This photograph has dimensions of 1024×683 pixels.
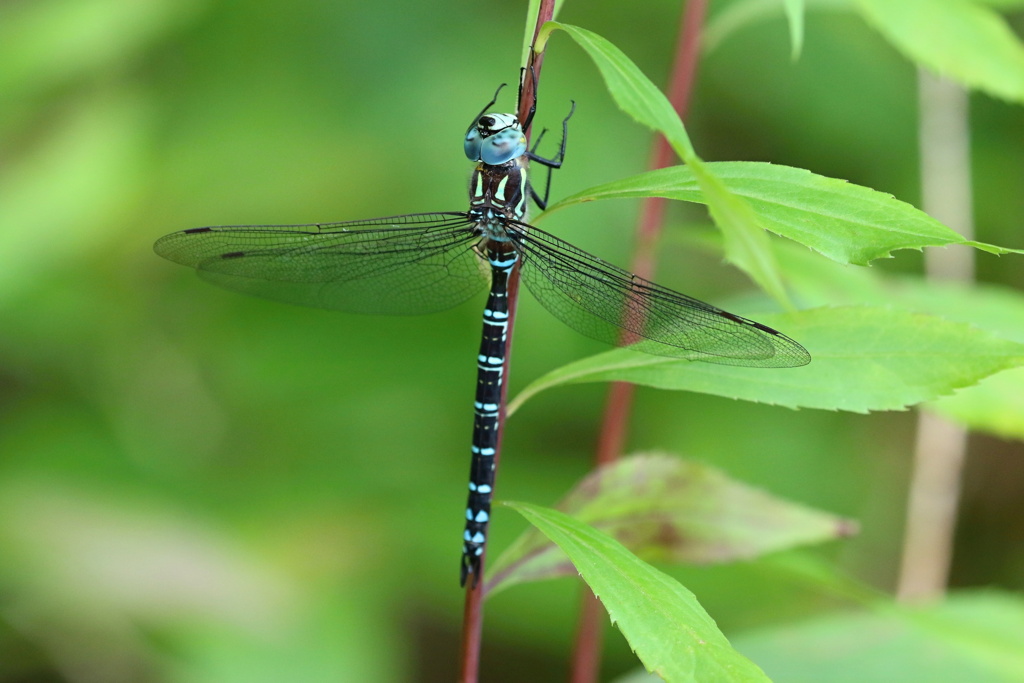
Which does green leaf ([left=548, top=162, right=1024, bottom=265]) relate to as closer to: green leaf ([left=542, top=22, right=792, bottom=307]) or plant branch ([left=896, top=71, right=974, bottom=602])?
green leaf ([left=542, top=22, right=792, bottom=307])

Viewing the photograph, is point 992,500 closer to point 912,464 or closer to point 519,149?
point 912,464

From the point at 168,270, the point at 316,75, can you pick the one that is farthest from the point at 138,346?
the point at 316,75

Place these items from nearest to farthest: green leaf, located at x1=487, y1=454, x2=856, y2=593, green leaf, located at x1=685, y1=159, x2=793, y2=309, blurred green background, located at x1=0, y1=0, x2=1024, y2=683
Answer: green leaf, located at x1=685, y1=159, x2=793, y2=309, green leaf, located at x1=487, y1=454, x2=856, y2=593, blurred green background, located at x1=0, y1=0, x2=1024, y2=683

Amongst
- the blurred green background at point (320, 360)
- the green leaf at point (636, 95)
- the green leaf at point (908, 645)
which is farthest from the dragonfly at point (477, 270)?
the blurred green background at point (320, 360)

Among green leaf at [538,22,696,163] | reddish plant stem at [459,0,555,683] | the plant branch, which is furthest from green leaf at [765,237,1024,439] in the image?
green leaf at [538,22,696,163]

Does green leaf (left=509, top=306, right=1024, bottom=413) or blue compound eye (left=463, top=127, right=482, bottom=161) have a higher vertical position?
blue compound eye (left=463, top=127, right=482, bottom=161)

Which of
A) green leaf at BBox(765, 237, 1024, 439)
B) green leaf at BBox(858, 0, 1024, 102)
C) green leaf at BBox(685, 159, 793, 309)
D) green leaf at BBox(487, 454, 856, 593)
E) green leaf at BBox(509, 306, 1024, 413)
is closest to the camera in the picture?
green leaf at BBox(685, 159, 793, 309)

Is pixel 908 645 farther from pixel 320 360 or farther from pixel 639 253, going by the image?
pixel 320 360
